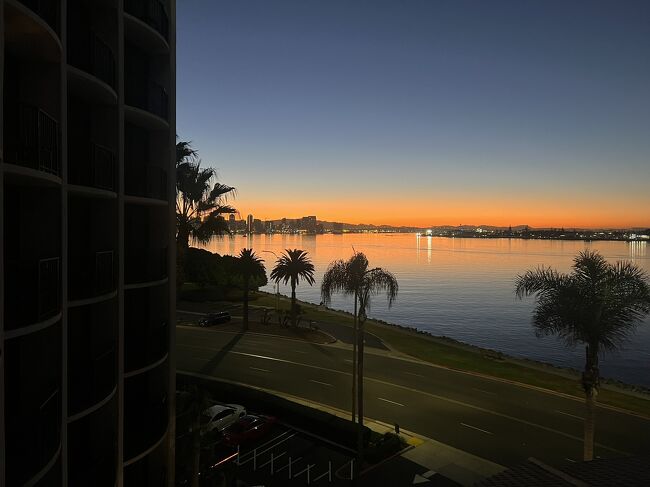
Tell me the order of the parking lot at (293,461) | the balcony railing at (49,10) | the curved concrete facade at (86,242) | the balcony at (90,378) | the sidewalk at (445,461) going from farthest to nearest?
the sidewalk at (445,461), the parking lot at (293,461), the balcony at (90,378), the balcony railing at (49,10), the curved concrete facade at (86,242)

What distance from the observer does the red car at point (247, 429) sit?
70.1 feet

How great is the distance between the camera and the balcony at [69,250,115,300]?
1052 centimetres

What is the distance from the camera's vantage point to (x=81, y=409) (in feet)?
33.1

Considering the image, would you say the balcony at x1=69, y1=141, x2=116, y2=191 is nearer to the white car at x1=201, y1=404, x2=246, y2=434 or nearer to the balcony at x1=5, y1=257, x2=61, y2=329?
the balcony at x1=5, y1=257, x2=61, y2=329

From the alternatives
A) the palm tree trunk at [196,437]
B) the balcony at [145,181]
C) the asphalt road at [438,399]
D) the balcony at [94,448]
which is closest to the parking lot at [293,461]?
the asphalt road at [438,399]

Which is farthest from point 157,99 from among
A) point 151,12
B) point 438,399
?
point 438,399

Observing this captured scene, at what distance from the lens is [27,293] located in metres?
7.62

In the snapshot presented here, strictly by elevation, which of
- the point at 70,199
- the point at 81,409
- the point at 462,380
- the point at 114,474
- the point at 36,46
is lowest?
the point at 462,380

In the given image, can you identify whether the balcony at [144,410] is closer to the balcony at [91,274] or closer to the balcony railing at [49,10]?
the balcony at [91,274]

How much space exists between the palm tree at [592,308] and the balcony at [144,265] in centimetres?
1546

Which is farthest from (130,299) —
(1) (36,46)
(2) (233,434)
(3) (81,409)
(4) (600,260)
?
(4) (600,260)

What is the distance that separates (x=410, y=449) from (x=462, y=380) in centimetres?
1177

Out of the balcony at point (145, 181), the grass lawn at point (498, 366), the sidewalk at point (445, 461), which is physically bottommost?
the grass lawn at point (498, 366)

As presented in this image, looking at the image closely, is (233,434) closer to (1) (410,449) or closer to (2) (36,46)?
(1) (410,449)
